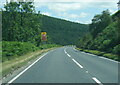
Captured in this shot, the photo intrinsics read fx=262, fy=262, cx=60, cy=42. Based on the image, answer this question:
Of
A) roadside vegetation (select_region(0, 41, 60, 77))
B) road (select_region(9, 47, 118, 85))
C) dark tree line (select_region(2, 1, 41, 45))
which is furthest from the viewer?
dark tree line (select_region(2, 1, 41, 45))

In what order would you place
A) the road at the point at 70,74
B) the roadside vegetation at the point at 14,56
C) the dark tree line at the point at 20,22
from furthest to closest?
the dark tree line at the point at 20,22, the roadside vegetation at the point at 14,56, the road at the point at 70,74

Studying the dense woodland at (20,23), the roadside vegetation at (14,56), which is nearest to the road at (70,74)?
the roadside vegetation at (14,56)

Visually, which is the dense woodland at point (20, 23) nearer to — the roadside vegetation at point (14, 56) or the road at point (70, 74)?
the roadside vegetation at point (14, 56)

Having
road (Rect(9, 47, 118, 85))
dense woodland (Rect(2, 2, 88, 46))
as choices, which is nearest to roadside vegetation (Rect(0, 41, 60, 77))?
road (Rect(9, 47, 118, 85))

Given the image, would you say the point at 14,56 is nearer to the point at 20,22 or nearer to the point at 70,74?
the point at 70,74

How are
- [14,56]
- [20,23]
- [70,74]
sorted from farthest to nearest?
[20,23] → [14,56] → [70,74]

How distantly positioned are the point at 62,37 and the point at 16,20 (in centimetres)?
12295

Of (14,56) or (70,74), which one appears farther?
(14,56)

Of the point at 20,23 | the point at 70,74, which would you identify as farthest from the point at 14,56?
the point at 20,23

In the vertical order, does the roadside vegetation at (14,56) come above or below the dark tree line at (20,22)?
below

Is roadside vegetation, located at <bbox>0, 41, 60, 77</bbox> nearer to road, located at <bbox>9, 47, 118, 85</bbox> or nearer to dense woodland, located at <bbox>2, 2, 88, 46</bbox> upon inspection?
road, located at <bbox>9, 47, 118, 85</bbox>

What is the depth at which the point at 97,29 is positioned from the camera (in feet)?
198

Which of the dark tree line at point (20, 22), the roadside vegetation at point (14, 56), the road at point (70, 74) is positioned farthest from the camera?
the dark tree line at point (20, 22)

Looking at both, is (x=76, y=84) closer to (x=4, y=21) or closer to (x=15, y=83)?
(x=15, y=83)
